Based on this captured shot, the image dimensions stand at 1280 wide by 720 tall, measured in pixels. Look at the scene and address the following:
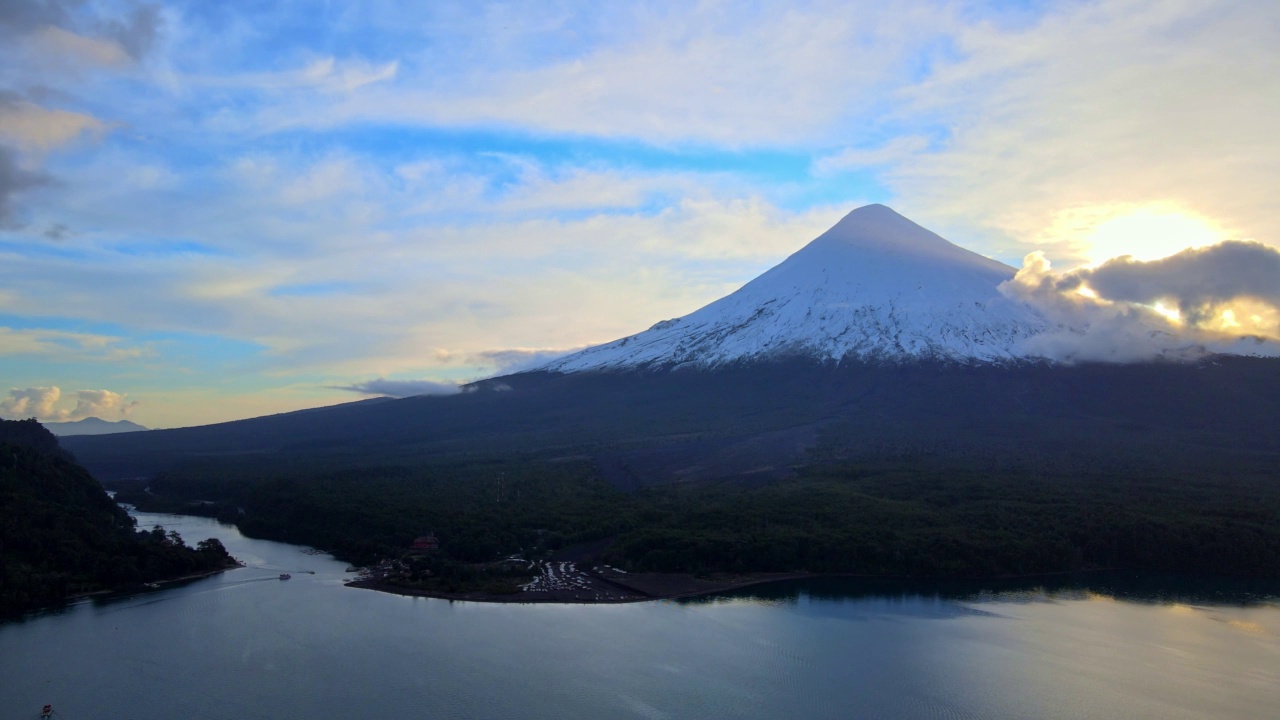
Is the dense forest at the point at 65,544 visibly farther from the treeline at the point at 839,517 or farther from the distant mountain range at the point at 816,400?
the distant mountain range at the point at 816,400

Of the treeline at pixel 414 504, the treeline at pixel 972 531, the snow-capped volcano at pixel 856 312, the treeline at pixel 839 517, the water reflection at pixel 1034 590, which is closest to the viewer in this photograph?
the water reflection at pixel 1034 590

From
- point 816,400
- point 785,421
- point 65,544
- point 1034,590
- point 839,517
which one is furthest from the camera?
point 816,400

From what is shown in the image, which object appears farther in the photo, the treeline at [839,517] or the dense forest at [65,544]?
the treeline at [839,517]

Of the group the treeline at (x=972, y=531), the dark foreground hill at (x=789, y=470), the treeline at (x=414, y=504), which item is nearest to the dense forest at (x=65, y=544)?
the treeline at (x=414, y=504)

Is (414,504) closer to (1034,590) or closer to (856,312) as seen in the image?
(1034,590)

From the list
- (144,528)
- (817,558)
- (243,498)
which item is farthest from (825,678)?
(243,498)

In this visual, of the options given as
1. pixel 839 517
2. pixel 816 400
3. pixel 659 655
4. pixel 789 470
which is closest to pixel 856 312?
pixel 816 400

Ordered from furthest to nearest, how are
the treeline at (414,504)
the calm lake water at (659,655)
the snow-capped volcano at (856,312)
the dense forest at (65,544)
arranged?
the snow-capped volcano at (856,312) → the treeline at (414,504) → the dense forest at (65,544) → the calm lake water at (659,655)
